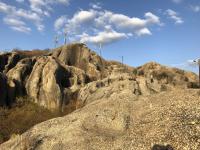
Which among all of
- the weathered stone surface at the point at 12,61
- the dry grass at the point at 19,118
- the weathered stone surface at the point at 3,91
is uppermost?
the weathered stone surface at the point at 12,61

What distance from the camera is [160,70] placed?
348 ft

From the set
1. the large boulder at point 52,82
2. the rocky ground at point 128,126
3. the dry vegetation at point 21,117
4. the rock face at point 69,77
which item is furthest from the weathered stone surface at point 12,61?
the rocky ground at point 128,126

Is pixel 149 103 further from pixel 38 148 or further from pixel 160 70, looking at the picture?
pixel 160 70

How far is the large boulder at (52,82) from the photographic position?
9200cm

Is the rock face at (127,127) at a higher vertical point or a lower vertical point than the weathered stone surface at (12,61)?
lower

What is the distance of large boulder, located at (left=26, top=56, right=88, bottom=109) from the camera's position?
92.0 m

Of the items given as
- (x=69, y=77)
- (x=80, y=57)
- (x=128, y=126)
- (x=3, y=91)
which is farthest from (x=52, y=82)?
(x=128, y=126)

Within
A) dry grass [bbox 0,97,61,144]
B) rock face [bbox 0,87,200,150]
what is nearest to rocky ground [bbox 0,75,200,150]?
rock face [bbox 0,87,200,150]

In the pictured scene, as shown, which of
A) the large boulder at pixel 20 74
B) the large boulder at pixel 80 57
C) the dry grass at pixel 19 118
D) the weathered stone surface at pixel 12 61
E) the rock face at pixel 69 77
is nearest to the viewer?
the dry grass at pixel 19 118

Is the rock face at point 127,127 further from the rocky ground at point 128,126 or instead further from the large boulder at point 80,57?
the large boulder at point 80,57

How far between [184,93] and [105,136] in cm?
828

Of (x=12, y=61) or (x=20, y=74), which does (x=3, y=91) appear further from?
(x=12, y=61)

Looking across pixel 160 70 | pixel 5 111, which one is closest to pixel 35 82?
pixel 5 111

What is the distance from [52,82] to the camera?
94062 mm
